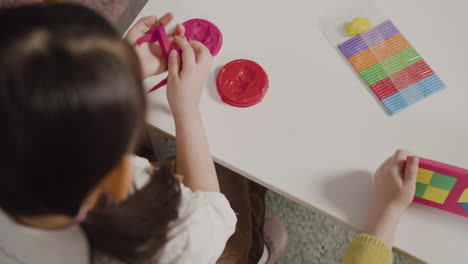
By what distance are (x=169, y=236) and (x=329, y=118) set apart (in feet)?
1.05

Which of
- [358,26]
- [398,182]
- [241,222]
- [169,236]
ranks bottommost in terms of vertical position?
[241,222]

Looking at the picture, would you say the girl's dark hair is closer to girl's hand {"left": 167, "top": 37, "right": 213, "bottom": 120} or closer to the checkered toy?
girl's hand {"left": 167, "top": 37, "right": 213, "bottom": 120}

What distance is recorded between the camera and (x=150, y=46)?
2.41 ft

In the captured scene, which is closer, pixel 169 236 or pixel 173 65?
pixel 169 236

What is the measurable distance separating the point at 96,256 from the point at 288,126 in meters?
0.35

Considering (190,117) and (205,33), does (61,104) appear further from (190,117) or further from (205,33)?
(205,33)

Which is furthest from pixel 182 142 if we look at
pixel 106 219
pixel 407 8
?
pixel 407 8

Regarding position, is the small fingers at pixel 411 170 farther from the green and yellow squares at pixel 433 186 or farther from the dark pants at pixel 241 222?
the dark pants at pixel 241 222

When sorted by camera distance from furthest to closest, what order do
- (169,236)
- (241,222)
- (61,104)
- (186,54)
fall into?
(241,222)
(186,54)
(169,236)
(61,104)

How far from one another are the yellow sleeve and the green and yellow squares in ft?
0.32

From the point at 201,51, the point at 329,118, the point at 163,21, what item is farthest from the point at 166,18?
the point at 329,118

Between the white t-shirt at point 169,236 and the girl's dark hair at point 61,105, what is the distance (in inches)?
3.3

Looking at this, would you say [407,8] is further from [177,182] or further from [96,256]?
[96,256]

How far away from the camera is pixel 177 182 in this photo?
0.62 metres
